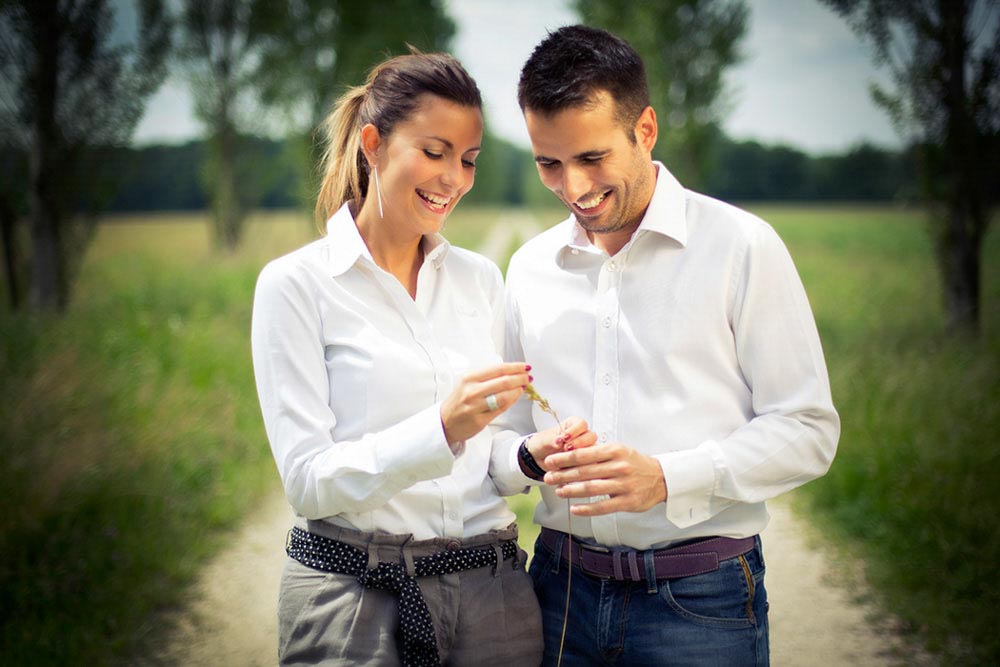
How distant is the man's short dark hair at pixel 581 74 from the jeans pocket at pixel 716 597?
1253mm

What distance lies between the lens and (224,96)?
1744cm

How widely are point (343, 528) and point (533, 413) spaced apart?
658mm

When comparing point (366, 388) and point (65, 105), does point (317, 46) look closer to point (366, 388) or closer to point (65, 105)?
point (65, 105)

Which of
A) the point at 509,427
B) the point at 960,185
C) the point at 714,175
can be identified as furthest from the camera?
the point at 714,175

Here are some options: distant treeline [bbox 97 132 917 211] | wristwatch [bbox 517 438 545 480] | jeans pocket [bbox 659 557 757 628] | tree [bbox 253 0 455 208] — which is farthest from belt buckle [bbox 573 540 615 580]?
tree [bbox 253 0 455 208]

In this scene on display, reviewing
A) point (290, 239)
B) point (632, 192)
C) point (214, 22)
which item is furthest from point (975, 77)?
point (290, 239)

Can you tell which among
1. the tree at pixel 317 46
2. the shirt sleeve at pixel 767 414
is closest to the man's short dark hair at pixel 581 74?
the shirt sleeve at pixel 767 414

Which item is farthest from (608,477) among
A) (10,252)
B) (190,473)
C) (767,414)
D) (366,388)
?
(10,252)

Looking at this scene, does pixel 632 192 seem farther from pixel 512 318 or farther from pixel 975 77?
pixel 975 77

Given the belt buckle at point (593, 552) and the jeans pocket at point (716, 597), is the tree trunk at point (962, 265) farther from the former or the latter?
the belt buckle at point (593, 552)

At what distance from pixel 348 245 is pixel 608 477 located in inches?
36.8

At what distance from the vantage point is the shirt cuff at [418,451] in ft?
6.86

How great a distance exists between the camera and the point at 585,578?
2.49 m

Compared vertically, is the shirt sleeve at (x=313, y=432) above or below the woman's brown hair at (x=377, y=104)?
below
